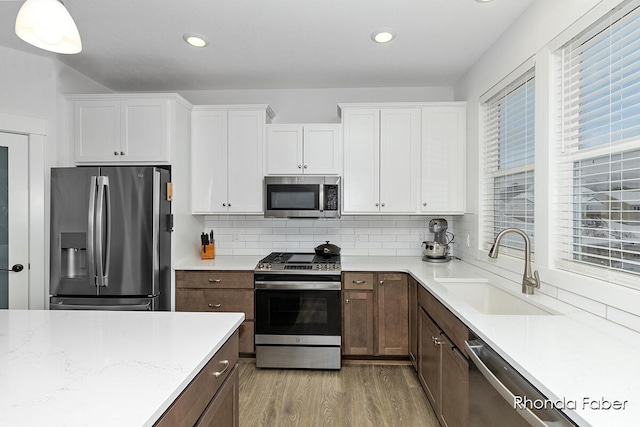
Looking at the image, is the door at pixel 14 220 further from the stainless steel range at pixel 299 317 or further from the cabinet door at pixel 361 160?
the cabinet door at pixel 361 160

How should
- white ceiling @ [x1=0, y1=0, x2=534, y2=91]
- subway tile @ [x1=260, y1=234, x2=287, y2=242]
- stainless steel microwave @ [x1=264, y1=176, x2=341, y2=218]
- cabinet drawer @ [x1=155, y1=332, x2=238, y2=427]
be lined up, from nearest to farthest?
cabinet drawer @ [x1=155, y1=332, x2=238, y2=427] < white ceiling @ [x1=0, y1=0, x2=534, y2=91] < stainless steel microwave @ [x1=264, y1=176, x2=341, y2=218] < subway tile @ [x1=260, y1=234, x2=287, y2=242]

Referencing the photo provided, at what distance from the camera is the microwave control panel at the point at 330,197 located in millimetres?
3178

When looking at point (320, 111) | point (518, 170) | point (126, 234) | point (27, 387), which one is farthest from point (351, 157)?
point (27, 387)

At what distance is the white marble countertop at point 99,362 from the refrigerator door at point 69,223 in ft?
3.96

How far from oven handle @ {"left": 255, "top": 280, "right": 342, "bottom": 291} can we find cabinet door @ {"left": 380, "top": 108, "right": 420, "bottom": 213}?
3.14 feet

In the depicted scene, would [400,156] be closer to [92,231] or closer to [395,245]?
[395,245]

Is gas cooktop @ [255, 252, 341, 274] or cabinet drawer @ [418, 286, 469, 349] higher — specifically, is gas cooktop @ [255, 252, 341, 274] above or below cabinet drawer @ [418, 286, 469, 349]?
above

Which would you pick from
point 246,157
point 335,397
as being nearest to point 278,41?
point 246,157

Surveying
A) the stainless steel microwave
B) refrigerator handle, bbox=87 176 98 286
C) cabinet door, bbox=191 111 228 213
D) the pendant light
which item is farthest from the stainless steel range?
the pendant light

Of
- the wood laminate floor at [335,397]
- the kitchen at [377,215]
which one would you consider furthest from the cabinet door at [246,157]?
the wood laminate floor at [335,397]

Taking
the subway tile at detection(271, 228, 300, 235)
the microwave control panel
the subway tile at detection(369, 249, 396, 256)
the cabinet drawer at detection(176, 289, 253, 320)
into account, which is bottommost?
the cabinet drawer at detection(176, 289, 253, 320)

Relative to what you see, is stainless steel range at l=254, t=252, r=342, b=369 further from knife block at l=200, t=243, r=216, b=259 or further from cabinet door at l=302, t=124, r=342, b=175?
cabinet door at l=302, t=124, r=342, b=175

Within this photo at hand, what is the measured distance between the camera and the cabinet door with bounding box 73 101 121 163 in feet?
9.77

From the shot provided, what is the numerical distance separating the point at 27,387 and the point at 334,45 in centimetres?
258
